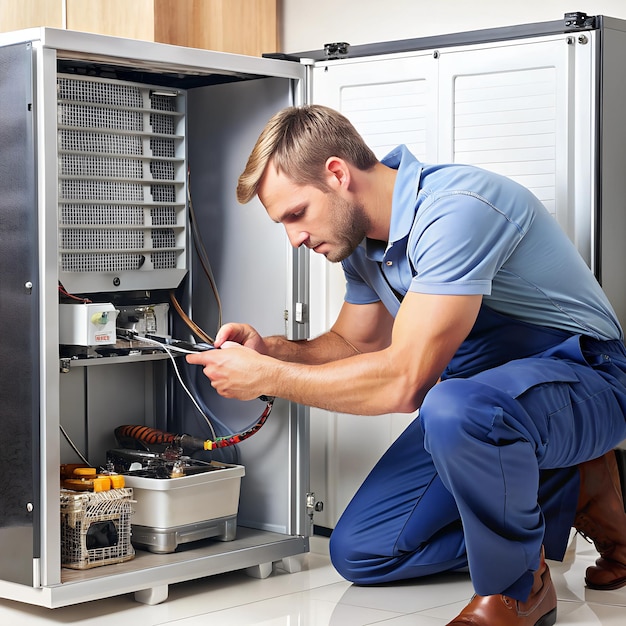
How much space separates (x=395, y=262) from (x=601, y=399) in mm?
490

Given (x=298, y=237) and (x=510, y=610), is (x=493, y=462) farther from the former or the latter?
(x=298, y=237)

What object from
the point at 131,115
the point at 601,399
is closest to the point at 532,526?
the point at 601,399

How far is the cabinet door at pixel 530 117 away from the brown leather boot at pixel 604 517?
466 mm

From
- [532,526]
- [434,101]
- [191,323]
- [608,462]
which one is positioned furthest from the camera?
[191,323]

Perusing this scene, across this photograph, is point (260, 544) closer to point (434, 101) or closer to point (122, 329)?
point (122, 329)

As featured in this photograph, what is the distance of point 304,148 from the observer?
7.13ft

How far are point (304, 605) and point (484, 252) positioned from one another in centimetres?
84

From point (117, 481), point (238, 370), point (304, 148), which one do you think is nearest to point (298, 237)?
point (304, 148)

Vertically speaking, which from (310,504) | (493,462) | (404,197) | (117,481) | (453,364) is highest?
(404,197)

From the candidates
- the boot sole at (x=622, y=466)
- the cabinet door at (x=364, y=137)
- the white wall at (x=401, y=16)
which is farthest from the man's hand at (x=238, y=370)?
the white wall at (x=401, y=16)

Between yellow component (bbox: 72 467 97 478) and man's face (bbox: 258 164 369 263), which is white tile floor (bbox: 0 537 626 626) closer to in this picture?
yellow component (bbox: 72 467 97 478)

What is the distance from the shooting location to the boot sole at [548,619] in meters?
2.07

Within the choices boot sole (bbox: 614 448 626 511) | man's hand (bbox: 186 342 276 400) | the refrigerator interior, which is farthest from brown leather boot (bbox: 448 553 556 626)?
the refrigerator interior

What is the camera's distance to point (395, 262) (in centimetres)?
223
